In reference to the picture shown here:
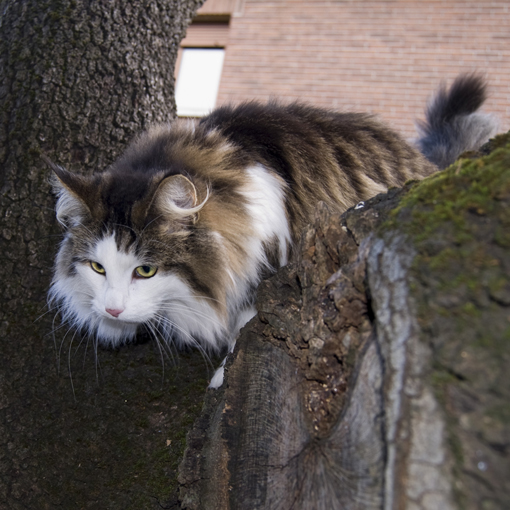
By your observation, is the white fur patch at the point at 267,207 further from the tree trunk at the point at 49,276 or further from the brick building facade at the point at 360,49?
the brick building facade at the point at 360,49

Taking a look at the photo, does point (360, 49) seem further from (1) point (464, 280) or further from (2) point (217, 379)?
(1) point (464, 280)

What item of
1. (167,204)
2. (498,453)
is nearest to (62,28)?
(167,204)

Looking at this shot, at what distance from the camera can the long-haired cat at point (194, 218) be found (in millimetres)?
1584

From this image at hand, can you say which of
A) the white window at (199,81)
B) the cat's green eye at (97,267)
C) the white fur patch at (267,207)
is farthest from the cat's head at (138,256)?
the white window at (199,81)

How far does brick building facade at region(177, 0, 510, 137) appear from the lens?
6227 millimetres

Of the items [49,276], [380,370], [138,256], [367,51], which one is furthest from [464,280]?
[367,51]

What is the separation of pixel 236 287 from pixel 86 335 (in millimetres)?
567

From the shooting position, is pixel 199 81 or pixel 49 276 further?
pixel 199 81

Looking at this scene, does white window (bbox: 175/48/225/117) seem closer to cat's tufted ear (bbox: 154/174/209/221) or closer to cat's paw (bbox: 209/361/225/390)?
cat's tufted ear (bbox: 154/174/209/221)

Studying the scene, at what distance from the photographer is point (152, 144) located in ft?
6.06

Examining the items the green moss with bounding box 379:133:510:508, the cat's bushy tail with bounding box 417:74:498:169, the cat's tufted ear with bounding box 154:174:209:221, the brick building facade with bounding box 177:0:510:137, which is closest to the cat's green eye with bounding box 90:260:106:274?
the cat's tufted ear with bounding box 154:174:209:221

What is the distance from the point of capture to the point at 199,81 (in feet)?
23.4

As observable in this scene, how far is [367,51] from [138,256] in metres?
6.01

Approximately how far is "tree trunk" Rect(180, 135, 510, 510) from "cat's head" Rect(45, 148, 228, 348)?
1.47 feet
